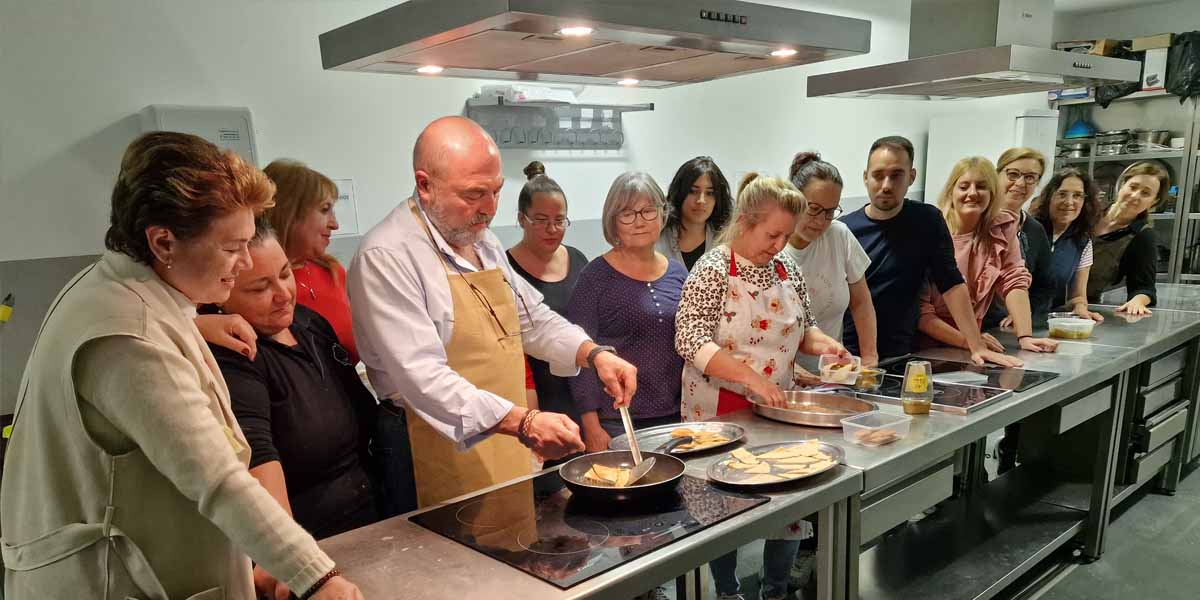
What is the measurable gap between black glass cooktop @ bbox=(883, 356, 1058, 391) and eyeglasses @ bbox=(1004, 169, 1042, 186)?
103cm

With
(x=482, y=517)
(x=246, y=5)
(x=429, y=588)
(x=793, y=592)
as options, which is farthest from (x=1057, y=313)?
(x=246, y=5)

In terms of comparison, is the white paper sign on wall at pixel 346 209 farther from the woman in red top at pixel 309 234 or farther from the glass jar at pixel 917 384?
the glass jar at pixel 917 384

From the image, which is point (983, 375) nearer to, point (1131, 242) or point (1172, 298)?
point (1131, 242)

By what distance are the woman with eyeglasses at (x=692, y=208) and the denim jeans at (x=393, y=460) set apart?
154 cm

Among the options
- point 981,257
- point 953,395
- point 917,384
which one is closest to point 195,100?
Answer: point 917,384

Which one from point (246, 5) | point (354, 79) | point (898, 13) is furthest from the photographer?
point (898, 13)

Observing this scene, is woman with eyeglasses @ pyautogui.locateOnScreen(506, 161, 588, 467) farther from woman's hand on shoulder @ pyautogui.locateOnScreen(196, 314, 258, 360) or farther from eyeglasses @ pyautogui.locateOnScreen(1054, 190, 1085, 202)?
eyeglasses @ pyautogui.locateOnScreen(1054, 190, 1085, 202)

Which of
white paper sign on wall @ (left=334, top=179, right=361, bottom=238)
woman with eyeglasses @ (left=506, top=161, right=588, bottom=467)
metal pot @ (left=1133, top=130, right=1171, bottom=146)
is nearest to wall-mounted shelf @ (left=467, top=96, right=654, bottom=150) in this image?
white paper sign on wall @ (left=334, top=179, right=361, bottom=238)

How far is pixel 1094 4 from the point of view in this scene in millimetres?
6199

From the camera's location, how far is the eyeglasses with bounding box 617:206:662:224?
7.50ft

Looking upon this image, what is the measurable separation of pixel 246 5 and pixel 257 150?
0.55 meters

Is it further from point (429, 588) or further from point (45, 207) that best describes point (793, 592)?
point (45, 207)

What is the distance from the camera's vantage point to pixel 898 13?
213 inches

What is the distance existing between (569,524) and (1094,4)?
6881 mm
